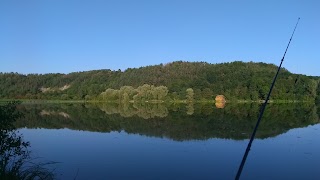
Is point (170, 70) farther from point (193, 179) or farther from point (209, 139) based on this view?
point (193, 179)

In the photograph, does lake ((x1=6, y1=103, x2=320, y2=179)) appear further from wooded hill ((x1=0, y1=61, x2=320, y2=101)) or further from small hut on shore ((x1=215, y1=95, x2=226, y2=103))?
wooded hill ((x1=0, y1=61, x2=320, y2=101))

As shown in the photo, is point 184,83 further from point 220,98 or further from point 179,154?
point 179,154

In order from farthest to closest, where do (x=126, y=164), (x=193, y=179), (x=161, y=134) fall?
(x=161, y=134), (x=126, y=164), (x=193, y=179)

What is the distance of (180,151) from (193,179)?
238 inches

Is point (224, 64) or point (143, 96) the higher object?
point (224, 64)

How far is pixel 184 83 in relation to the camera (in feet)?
342

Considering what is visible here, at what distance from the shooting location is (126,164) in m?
16.4

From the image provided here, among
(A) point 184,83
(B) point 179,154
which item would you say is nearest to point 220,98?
(A) point 184,83

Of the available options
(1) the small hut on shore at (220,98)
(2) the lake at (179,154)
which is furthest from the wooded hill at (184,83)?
(2) the lake at (179,154)

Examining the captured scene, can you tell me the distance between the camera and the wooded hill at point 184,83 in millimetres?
98000

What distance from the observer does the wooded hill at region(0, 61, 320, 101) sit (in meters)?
98.0

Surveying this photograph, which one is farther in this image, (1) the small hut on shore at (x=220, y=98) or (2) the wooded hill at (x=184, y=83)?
(2) the wooded hill at (x=184, y=83)

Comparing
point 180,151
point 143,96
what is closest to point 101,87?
point 143,96

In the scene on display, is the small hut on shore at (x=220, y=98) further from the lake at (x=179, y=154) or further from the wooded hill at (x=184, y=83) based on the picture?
A: the lake at (x=179, y=154)
